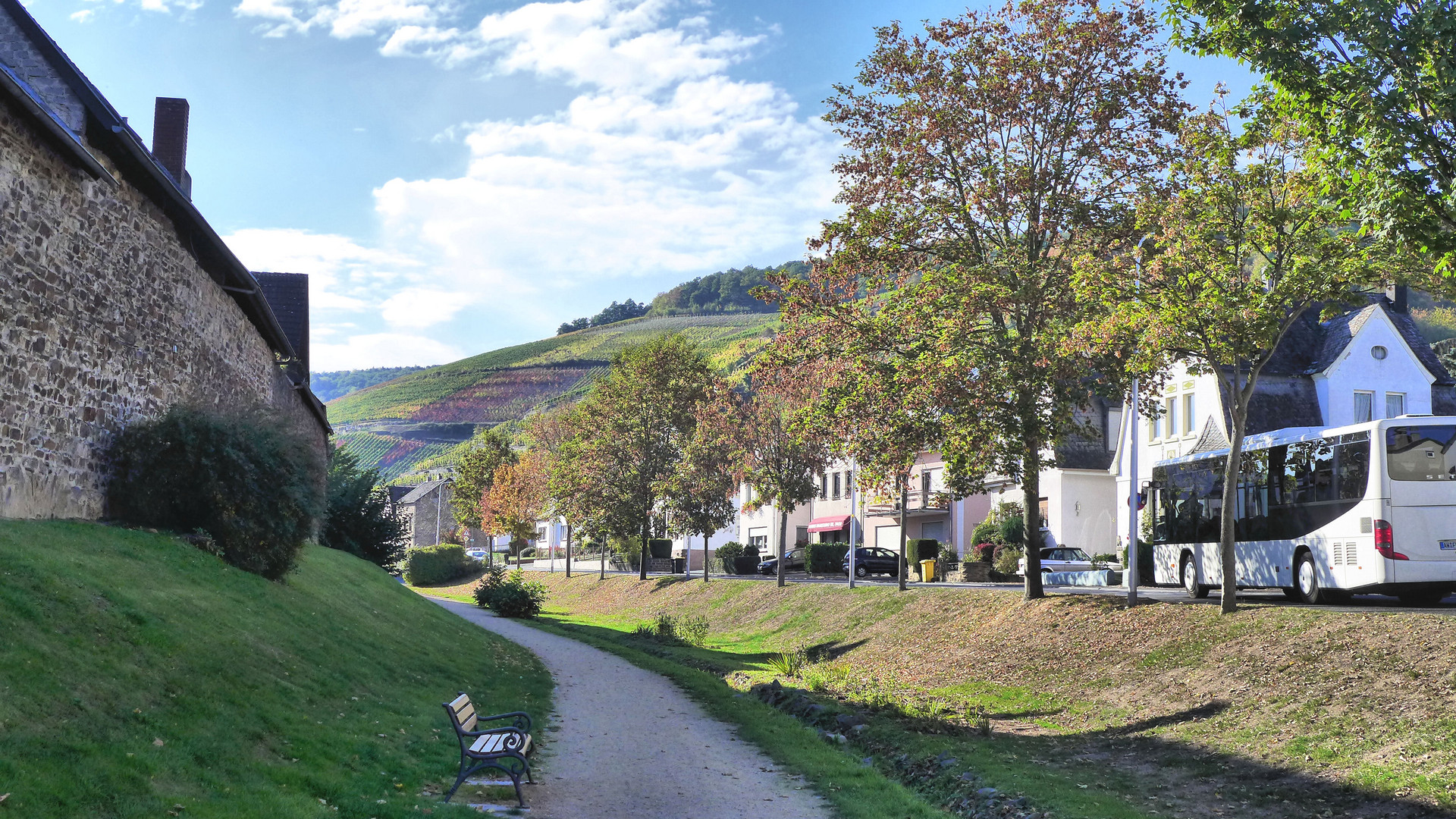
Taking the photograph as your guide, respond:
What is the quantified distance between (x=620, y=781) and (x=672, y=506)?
3891 centimetres

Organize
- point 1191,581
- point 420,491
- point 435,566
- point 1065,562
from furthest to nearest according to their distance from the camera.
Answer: point 420,491 < point 435,566 < point 1065,562 < point 1191,581

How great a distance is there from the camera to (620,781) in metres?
11.9

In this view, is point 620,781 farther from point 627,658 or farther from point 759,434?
point 759,434

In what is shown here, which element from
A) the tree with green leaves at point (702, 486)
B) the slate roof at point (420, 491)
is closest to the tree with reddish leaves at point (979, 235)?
the tree with green leaves at point (702, 486)

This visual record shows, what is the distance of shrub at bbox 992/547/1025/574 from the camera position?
40812mm

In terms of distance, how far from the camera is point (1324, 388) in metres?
43.4

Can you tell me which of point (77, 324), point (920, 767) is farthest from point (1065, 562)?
point (77, 324)

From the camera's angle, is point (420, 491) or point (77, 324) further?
point (420, 491)

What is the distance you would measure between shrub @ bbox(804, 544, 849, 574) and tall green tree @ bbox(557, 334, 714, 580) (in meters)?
7.31

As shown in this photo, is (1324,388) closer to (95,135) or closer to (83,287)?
(95,135)

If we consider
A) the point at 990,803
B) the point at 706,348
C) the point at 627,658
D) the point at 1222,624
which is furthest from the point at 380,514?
the point at 706,348

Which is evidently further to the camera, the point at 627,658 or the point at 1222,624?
the point at 627,658

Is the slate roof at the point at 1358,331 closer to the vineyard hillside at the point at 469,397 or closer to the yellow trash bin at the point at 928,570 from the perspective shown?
the yellow trash bin at the point at 928,570

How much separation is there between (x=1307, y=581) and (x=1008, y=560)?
72.9ft
